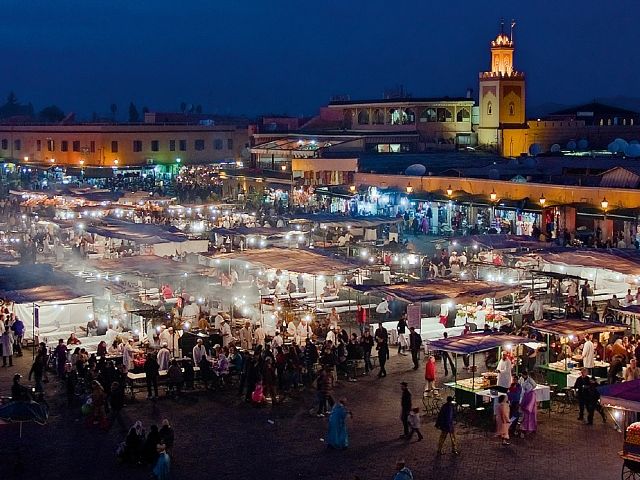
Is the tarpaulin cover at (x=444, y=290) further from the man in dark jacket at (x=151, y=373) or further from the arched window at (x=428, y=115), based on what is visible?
the arched window at (x=428, y=115)

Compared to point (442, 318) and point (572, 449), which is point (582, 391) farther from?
point (442, 318)

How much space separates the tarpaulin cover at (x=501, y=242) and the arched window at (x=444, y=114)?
34.4 meters

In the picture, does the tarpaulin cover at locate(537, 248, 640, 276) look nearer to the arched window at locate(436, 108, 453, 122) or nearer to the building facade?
the arched window at locate(436, 108, 453, 122)

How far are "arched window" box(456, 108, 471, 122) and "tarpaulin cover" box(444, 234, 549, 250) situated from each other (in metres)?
34.9


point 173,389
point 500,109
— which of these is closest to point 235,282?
point 173,389

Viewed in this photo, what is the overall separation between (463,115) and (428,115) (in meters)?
2.24

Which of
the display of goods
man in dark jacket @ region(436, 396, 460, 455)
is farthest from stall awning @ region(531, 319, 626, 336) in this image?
the display of goods

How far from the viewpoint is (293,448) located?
15297 mm

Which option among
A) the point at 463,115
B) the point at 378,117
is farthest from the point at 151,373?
the point at 378,117

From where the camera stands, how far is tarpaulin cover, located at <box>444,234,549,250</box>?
28188 mm

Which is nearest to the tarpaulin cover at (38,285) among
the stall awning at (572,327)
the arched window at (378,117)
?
the stall awning at (572,327)

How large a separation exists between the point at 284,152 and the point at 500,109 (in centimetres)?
1281

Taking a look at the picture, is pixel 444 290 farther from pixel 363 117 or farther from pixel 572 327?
pixel 363 117

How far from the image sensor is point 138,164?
7019 cm
